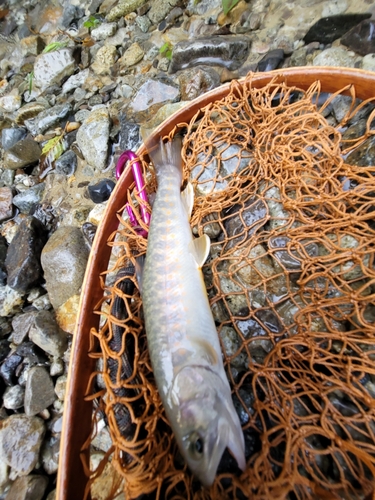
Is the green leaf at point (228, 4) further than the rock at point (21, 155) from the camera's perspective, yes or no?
No

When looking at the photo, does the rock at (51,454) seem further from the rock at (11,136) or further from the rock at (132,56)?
the rock at (132,56)

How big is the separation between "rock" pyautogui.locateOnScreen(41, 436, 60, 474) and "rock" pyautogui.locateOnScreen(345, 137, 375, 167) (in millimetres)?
3770

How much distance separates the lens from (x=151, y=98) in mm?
4523

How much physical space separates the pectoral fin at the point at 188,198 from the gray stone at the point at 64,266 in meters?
1.72

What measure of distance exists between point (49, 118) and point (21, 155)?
2.81 feet

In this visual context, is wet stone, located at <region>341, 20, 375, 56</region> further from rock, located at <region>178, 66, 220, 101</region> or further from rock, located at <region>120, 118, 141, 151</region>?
rock, located at <region>120, 118, 141, 151</region>

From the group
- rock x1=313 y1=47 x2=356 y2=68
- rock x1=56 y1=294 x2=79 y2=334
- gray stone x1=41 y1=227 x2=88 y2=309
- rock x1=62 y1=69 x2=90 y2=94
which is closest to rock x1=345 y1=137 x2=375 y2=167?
rock x1=313 y1=47 x2=356 y2=68

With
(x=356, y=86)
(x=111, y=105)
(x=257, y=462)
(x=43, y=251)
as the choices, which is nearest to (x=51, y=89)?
(x=111, y=105)

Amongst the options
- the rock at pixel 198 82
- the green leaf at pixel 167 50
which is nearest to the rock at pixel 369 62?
the rock at pixel 198 82

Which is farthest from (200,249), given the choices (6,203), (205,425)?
(6,203)

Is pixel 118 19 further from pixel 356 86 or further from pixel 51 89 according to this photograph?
pixel 356 86

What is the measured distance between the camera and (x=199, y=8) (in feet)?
16.1

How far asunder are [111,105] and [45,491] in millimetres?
5118

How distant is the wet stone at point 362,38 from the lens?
3.21 metres
